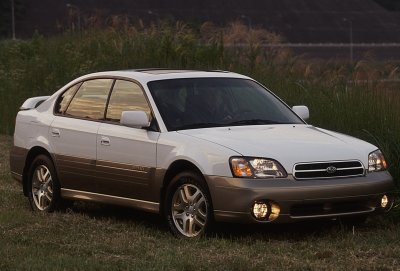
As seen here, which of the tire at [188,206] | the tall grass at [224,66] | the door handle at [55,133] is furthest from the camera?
the tall grass at [224,66]

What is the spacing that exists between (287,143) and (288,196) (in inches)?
20.4

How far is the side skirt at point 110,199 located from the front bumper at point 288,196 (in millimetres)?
840

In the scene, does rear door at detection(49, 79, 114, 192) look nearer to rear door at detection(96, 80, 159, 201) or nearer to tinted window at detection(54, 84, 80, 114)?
tinted window at detection(54, 84, 80, 114)

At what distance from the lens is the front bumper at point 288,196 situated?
8391 millimetres

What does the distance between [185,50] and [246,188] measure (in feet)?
34.0

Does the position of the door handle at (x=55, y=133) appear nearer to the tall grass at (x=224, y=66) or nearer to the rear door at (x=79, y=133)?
the rear door at (x=79, y=133)

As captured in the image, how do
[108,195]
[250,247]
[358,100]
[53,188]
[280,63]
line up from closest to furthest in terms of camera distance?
[250,247]
[108,195]
[53,188]
[358,100]
[280,63]

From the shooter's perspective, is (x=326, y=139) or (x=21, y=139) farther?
(x=21, y=139)

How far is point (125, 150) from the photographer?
9.45m

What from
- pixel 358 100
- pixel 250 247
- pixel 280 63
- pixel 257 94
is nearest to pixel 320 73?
pixel 280 63

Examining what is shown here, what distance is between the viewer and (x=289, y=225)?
31.2 feet

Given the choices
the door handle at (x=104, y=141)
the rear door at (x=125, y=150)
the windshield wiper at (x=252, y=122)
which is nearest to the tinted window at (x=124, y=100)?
the rear door at (x=125, y=150)

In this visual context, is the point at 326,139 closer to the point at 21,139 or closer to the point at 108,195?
the point at 108,195

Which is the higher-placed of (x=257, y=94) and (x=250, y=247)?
(x=257, y=94)
